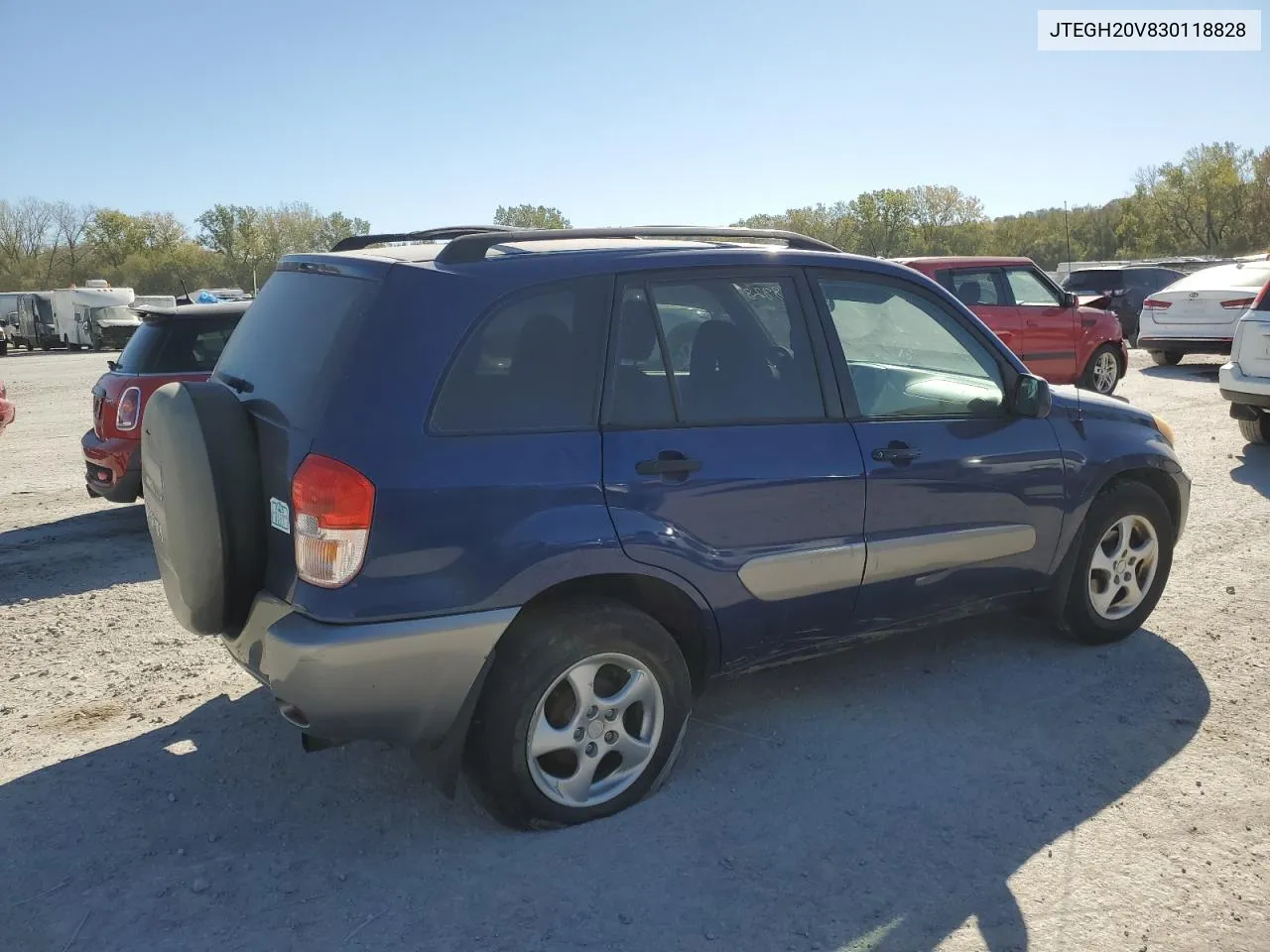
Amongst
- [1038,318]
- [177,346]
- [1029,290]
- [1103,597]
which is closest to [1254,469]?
[1038,318]

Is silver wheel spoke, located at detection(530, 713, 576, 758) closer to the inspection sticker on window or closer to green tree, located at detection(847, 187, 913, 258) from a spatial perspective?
the inspection sticker on window

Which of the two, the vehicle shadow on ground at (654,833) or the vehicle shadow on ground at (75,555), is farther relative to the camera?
the vehicle shadow on ground at (75,555)

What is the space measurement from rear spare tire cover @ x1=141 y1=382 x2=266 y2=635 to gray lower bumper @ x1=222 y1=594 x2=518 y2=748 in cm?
16

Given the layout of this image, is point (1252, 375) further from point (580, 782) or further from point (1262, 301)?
point (580, 782)

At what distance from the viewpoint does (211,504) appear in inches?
128

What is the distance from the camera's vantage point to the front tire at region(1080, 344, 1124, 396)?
1350 centimetres

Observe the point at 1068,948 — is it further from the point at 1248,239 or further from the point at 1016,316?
the point at 1248,239

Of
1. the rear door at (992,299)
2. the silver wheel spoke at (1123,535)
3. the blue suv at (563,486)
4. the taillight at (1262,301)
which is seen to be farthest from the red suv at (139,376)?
the taillight at (1262,301)

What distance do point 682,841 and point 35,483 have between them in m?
8.52

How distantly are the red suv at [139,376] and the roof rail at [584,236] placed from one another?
168 inches

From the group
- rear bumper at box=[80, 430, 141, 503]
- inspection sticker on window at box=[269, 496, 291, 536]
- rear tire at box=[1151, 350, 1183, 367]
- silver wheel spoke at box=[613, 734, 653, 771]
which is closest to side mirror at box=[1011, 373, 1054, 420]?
silver wheel spoke at box=[613, 734, 653, 771]

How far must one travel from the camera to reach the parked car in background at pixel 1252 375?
9375mm

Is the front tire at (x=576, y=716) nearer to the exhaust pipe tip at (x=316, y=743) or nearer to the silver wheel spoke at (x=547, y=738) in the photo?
the silver wheel spoke at (x=547, y=738)

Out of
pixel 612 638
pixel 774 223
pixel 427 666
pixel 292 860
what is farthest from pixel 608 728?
pixel 774 223
